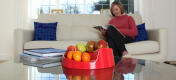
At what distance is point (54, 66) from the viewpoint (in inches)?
47.0

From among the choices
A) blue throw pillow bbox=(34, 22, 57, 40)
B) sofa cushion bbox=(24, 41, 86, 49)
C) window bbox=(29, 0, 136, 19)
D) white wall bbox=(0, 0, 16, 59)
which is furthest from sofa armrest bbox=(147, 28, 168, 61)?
white wall bbox=(0, 0, 16, 59)

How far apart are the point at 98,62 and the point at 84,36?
2.06m

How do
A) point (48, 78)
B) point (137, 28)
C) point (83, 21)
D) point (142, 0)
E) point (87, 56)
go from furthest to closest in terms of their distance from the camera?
1. point (142, 0)
2. point (83, 21)
3. point (137, 28)
4. point (87, 56)
5. point (48, 78)

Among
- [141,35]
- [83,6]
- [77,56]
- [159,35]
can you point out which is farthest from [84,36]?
[77,56]

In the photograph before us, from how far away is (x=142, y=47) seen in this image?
2623mm

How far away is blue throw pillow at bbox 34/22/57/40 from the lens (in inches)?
120

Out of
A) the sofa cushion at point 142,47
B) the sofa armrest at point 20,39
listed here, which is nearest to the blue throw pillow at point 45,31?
the sofa armrest at point 20,39

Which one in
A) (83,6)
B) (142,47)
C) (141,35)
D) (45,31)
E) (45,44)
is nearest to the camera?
(142,47)

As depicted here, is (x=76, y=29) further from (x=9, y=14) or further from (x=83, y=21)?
(x=9, y=14)

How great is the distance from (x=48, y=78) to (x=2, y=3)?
3815mm

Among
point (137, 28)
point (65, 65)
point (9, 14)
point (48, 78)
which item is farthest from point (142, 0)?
point (48, 78)

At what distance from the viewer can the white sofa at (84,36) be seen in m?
2.63

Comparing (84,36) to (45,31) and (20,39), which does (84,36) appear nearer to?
(45,31)

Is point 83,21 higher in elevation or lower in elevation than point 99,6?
lower
